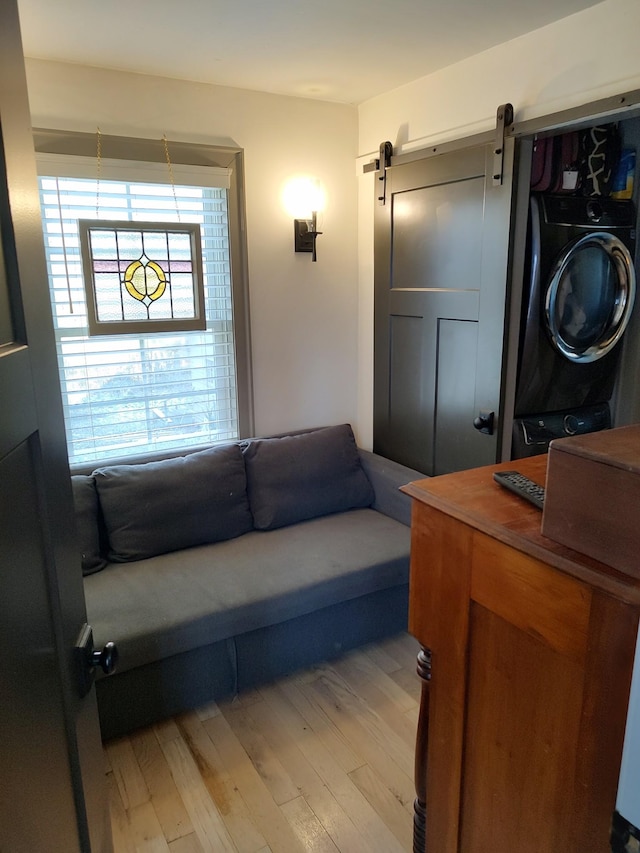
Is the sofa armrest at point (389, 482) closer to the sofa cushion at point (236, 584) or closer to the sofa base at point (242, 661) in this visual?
the sofa cushion at point (236, 584)

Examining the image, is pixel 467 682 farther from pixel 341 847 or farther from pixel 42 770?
pixel 341 847

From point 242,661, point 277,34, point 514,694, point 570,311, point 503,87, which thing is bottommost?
point 242,661

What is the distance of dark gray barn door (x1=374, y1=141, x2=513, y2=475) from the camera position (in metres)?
2.46

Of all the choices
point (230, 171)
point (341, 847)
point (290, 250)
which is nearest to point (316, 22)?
point (230, 171)

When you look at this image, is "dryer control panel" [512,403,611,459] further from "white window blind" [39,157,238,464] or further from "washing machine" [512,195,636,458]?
"white window blind" [39,157,238,464]

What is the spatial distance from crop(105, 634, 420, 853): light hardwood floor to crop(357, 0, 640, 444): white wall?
1645mm

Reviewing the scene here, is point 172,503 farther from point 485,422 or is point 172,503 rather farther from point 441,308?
point 441,308

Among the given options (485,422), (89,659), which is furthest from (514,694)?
(485,422)

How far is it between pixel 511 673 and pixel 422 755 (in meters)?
0.44

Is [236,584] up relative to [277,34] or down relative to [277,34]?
down

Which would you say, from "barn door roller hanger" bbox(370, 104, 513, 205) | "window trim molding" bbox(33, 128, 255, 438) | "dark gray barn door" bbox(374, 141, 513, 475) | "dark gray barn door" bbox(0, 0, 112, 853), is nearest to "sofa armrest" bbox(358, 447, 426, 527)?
"dark gray barn door" bbox(374, 141, 513, 475)

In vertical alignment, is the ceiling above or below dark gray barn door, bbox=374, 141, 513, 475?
above

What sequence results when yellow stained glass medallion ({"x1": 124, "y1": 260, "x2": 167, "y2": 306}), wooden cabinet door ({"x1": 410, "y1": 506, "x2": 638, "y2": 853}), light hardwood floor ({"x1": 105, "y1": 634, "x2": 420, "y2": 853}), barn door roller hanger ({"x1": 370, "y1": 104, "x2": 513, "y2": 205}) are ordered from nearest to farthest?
wooden cabinet door ({"x1": 410, "y1": 506, "x2": 638, "y2": 853}) < light hardwood floor ({"x1": 105, "y1": 634, "x2": 420, "y2": 853}) < barn door roller hanger ({"x1": 370, "y1": 104, "x2": 513, "y2": 205}) < yellow stained glass medallion ({"x1": 124, "y1": 260, "x2": 167, "y2": 306})

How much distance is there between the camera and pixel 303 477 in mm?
2908
